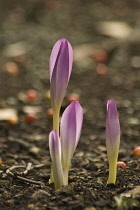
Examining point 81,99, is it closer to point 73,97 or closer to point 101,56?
point 73,97

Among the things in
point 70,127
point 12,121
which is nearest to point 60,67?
point 70,127

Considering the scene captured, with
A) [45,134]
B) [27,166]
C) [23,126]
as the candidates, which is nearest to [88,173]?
[27,166]

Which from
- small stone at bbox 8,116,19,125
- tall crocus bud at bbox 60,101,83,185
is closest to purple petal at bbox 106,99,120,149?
tall crocus bud at bbox 60,101,83,185

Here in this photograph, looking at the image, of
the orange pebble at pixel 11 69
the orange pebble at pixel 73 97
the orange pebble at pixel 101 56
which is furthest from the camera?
the orange pebble at pixel 101 56

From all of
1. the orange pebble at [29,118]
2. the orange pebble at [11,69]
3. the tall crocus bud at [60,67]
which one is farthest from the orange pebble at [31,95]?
the tall crocus bud at [60,67]

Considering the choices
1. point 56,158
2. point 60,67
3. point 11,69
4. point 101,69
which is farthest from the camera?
point 101,69

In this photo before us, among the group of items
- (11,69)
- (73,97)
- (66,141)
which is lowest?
(73,97)

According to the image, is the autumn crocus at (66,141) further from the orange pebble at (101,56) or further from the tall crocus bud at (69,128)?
the orange pebble at (101,56)
